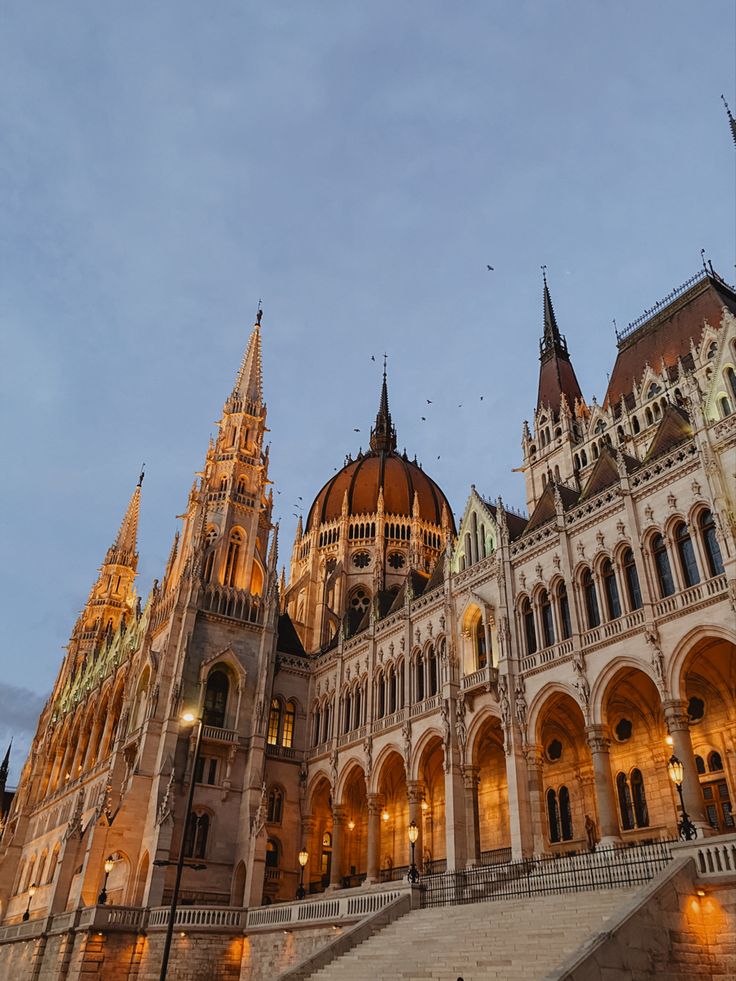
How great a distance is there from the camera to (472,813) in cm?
3209

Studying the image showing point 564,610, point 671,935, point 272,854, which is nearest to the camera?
point 671,935

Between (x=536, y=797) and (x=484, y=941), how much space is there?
10109mm

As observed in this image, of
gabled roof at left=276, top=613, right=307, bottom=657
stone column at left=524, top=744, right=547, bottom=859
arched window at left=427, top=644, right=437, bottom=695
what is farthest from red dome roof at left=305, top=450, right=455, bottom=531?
stone column at left=524, top=744, right=547, bottom=859

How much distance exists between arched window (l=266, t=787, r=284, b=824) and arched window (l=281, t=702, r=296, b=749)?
271cm

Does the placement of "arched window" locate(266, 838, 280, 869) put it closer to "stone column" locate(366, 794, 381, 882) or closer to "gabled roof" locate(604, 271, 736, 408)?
"stone column" locate(366, 794, 381, 882)

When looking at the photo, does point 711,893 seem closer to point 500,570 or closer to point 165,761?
point 500,570

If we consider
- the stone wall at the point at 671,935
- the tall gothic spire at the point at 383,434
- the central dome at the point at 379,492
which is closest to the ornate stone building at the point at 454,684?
the stone wall at the point at 671,935

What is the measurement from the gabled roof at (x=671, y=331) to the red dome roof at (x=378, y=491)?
23.9 metres

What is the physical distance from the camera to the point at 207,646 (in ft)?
143

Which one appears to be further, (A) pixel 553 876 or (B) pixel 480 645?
(B) pixel 480 645

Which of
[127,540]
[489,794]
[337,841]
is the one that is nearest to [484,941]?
[489,794]

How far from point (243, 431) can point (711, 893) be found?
4469 centimetres

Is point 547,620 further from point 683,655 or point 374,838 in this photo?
point 374,838

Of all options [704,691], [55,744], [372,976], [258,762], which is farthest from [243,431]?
[372,976]
